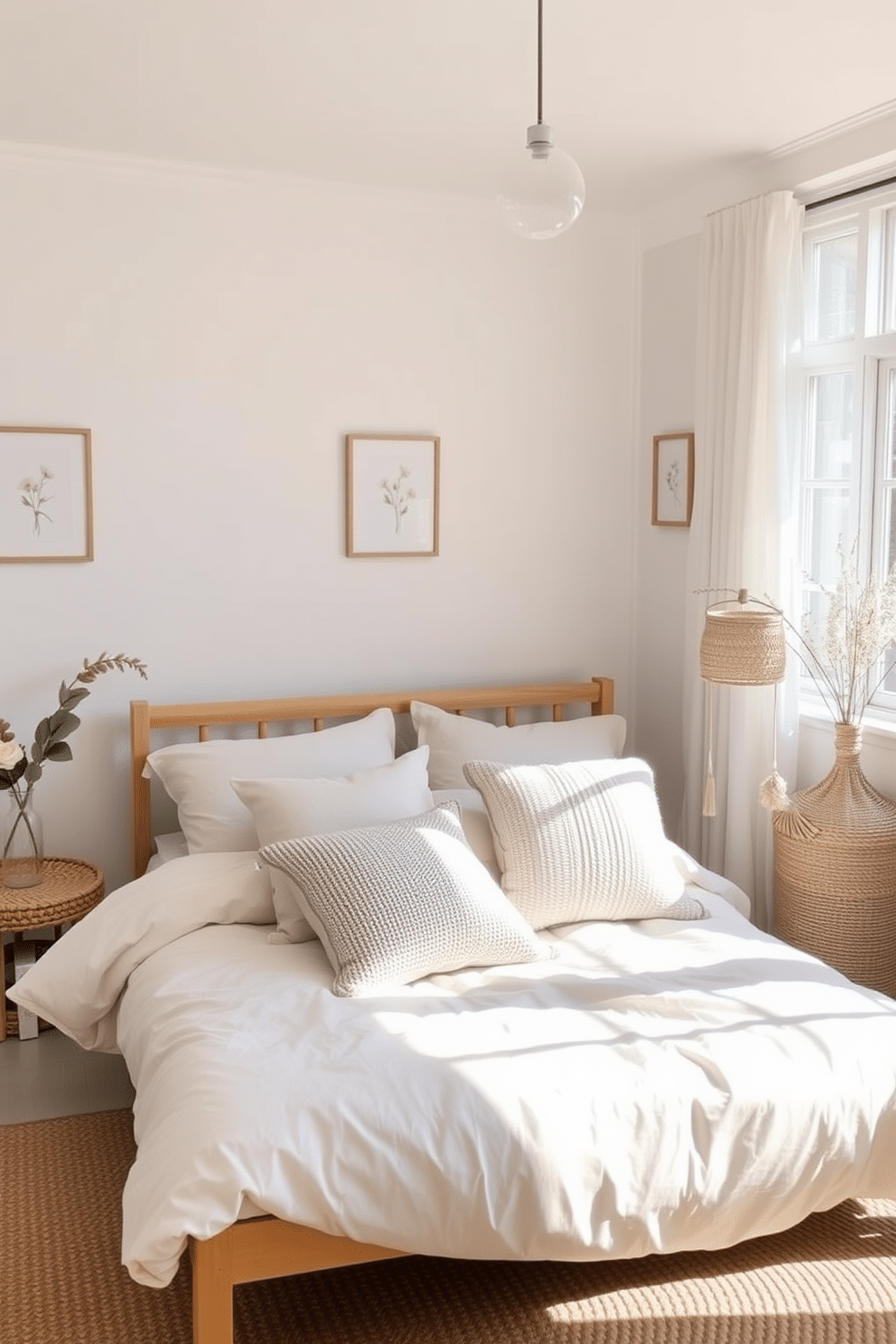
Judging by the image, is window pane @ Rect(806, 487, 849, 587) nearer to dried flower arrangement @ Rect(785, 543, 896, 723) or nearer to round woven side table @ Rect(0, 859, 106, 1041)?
dried flower arrangement @ Rect(785, 543, 896, 723)

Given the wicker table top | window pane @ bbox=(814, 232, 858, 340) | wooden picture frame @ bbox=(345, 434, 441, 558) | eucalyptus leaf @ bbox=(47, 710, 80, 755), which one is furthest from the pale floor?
window pane @ bbox=(814, 232, 858, 340)

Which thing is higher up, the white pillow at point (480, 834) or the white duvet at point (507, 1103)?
the white pillow at point (480, 834)

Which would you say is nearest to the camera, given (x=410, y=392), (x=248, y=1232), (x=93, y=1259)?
(x=248, y=1232)

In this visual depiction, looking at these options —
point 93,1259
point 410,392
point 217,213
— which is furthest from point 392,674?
point 93,1259

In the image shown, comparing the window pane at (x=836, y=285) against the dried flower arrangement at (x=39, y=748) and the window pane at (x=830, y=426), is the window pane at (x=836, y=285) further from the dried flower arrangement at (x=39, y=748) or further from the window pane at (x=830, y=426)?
the dried flower arrangement at (x=39, y=748)

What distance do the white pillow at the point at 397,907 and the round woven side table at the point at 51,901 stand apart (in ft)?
2.63

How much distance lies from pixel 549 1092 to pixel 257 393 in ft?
8.11

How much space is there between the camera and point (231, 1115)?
2113 mm

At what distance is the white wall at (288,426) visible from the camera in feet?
12.2

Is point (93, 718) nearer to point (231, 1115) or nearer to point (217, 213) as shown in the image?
point (217, 213)

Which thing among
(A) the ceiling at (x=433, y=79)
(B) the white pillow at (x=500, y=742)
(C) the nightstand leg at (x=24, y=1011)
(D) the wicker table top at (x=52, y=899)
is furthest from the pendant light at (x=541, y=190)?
(C) the nightstand leg at (x=24, y=1011)

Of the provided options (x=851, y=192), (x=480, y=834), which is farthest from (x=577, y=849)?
(x=851, y=192)

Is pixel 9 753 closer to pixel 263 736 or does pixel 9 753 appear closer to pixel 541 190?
pixel 263 736

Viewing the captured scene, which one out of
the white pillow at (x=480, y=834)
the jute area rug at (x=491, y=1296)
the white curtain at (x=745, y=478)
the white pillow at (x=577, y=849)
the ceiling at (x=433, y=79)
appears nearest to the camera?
the jute area rug at (x=491, y=1296)
